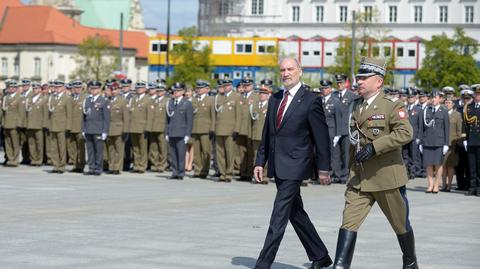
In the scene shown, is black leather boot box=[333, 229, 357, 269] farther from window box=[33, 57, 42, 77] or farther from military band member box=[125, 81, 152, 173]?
window box=[33, 57, 42, 77]

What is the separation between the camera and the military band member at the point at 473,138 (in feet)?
72.0

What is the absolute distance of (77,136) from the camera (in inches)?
1024

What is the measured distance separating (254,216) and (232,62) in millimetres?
111886

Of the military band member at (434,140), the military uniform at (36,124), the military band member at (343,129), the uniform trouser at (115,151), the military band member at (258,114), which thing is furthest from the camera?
the military uniform at (36,124)

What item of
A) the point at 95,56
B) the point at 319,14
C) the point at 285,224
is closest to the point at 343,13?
the point at 319,14

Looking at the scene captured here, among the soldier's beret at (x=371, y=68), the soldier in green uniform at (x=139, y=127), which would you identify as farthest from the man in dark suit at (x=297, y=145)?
the soldier in green uniform at (x=139, y=127)

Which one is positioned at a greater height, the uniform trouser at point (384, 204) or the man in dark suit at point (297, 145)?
Answer: the man in dark suit at point (297, 145)

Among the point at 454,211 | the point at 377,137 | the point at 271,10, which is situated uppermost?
the point at 271,10

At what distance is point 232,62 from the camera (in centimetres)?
12812

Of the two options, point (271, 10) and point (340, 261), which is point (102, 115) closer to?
point (340, 261)

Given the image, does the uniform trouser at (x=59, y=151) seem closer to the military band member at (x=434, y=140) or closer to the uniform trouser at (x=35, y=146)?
the uniform trouser at (x=35, y=146)

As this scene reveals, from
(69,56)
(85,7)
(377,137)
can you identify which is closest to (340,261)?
(377,137)

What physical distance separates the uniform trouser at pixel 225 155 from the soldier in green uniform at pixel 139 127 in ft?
7.13

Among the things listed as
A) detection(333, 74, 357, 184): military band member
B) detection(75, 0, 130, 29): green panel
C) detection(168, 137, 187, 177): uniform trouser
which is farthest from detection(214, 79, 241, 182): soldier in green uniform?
detection(75, 0, 130, 29): green panel
